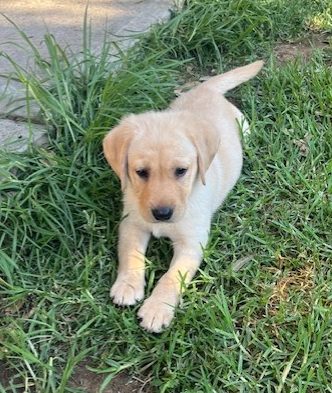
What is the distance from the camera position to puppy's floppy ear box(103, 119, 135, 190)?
3.01 meters

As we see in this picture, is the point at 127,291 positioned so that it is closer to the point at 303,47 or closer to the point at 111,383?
the point at 111,383

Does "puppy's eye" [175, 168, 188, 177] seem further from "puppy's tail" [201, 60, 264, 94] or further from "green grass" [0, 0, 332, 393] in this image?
"puppy's tail" [201, 60, 264, 94]

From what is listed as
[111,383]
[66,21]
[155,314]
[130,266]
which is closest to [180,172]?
[130,266]

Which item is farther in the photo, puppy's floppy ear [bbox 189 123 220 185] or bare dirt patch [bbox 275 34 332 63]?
bare dirt patch [bbox 275 34 332 63]

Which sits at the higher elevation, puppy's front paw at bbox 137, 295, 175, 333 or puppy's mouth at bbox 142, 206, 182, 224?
puppy's mouth at bbox 142, 206, 182, 224

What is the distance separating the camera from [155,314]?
112 inches

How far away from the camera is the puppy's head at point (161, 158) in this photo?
115 inches

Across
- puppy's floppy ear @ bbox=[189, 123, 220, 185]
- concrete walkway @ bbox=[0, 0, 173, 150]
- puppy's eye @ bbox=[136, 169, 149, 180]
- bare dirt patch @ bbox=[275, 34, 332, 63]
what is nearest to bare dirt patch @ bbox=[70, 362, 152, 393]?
puppy's eye @ bbox=[136, 169, 149, 180]

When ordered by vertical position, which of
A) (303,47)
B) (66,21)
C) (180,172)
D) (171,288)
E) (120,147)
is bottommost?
(303,47)

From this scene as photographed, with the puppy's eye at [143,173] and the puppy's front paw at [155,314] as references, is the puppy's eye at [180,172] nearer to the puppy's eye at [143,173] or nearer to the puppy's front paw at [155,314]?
the puppy's eye at [143,173]

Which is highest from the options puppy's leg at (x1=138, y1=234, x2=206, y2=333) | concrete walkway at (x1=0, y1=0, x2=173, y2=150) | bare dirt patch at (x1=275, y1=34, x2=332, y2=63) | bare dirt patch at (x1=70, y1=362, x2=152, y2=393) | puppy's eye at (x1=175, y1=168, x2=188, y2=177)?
puppy's eye at (x1=175, y1=168, x2=188, y2=177)

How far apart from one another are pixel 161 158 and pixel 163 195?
153 mm

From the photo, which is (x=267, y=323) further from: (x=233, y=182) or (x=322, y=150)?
(x=322, y=150)

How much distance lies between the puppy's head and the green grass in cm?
33
